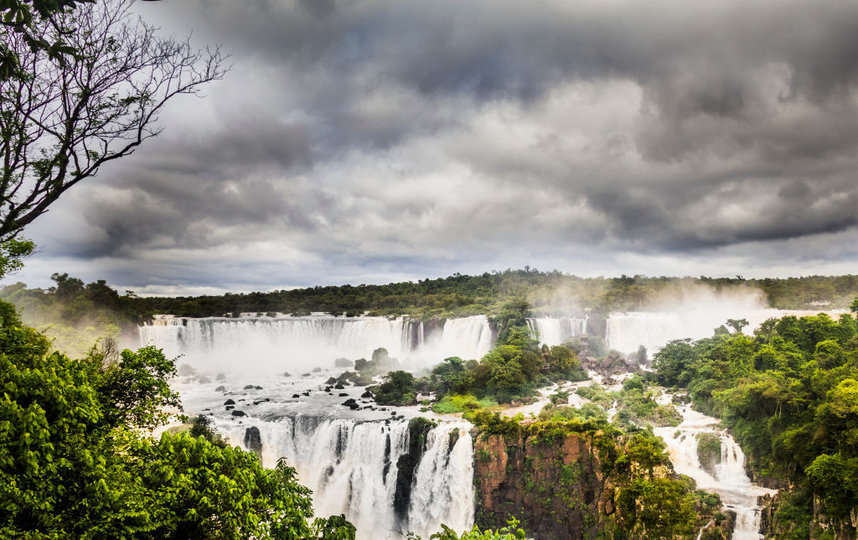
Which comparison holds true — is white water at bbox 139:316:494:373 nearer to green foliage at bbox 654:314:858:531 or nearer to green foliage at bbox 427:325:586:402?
green foliage at bbox 427:325:586:402

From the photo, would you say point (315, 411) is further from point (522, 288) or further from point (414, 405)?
point (522, 288)

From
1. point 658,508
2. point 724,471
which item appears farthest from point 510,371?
point 658,508

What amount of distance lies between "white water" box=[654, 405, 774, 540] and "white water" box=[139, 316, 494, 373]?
1966 cm

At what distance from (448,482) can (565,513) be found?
5102 mm

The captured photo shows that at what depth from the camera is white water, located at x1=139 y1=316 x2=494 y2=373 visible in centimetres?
4047

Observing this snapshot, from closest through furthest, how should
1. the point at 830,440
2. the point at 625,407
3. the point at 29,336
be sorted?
the point at 29,336
the point at 830,440
the point at 625,407

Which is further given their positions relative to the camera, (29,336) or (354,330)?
(354,330)

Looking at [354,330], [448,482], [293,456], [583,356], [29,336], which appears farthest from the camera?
[354,330]

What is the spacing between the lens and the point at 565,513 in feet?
62.5

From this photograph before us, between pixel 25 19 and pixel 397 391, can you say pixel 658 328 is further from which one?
pixel 25 19

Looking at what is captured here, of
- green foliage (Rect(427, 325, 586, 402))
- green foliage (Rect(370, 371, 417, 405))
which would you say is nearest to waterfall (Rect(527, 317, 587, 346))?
green foliage (Rect(427, 325, 586, 402))

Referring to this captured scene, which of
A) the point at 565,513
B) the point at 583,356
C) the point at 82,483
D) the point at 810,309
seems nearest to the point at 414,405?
the point at 565,513

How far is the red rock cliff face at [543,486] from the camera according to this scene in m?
18.6

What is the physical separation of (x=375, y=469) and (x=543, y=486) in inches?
304
